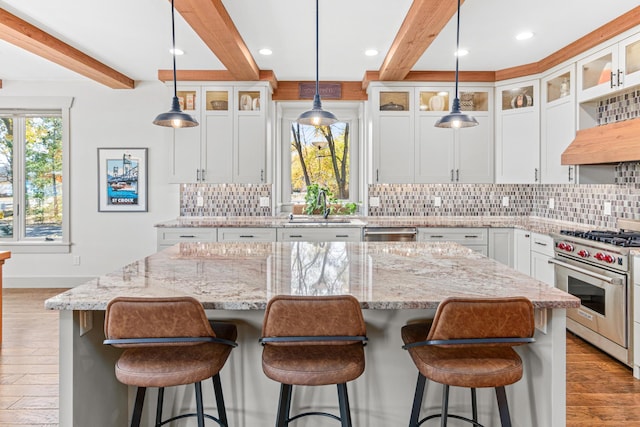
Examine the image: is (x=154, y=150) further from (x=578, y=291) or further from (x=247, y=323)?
(x=578, y=291)

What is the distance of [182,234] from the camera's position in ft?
14.4

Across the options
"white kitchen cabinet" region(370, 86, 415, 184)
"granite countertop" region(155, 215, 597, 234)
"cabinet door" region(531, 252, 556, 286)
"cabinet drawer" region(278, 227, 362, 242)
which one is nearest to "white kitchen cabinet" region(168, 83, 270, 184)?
"granite countertop" region(155, 215, 597, 234)

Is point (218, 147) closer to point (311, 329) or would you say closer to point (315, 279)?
point (315, 279)

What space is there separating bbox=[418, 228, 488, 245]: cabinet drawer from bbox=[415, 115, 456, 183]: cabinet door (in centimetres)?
68

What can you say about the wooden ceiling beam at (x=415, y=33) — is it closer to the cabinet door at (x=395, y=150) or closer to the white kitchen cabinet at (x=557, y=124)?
the cabinet door at (x=395, y=150)

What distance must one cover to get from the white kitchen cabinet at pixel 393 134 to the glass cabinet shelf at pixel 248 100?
1329 mm

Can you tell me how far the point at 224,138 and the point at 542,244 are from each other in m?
3.48

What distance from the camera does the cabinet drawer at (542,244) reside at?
368cm

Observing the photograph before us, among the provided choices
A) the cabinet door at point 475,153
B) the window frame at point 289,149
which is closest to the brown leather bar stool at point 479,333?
the cabinet door at point 475,153

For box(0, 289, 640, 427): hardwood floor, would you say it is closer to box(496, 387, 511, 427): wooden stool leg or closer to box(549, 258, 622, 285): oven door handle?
box(549, 258, 622, 285): oven door handle

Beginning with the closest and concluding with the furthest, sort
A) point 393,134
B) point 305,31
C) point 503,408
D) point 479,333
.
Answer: point 479,333
point 503,408
point 305,31
point 393,134

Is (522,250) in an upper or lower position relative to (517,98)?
lower

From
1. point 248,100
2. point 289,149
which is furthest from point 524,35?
point 289,149

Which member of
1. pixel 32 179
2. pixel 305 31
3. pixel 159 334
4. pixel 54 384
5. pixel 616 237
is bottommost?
pixel 54 384
